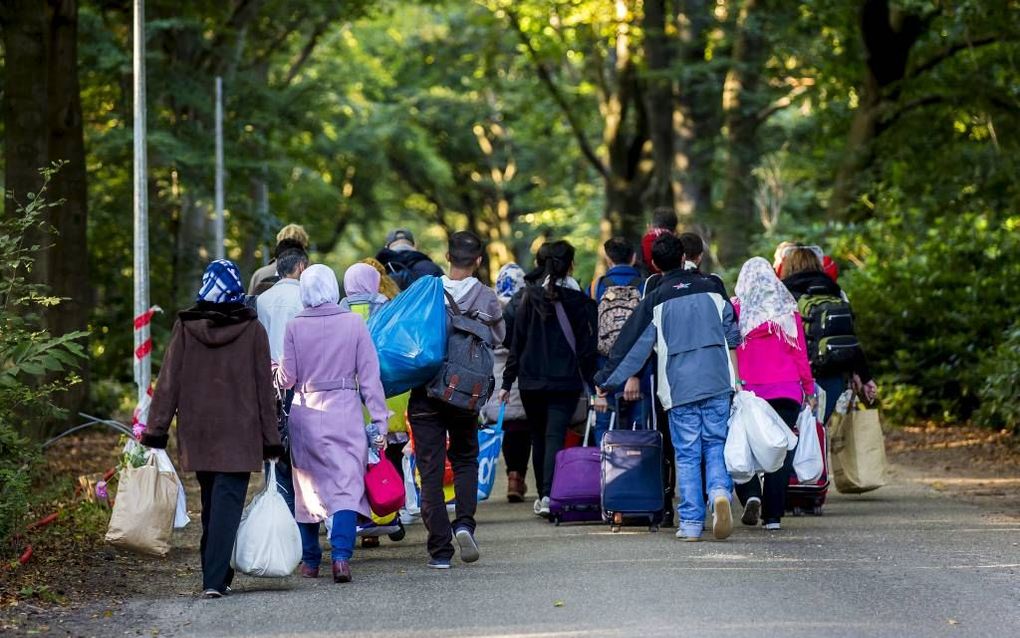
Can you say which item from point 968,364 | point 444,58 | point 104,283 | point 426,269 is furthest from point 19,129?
point 444,58

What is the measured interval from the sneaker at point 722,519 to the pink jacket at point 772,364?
1.11 m

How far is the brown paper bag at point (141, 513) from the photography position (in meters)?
9.38

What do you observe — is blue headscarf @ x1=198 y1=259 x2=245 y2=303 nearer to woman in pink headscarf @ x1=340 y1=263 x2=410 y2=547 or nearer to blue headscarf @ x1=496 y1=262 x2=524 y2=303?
woman in pink headscarf @ x1=340 y1=263 x2=410 y2=547

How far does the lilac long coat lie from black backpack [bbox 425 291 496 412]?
0.43 metres

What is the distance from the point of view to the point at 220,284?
28.7 feet

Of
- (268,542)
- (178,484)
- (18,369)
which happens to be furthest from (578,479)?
(18,369)

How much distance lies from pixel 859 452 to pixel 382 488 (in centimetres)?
439

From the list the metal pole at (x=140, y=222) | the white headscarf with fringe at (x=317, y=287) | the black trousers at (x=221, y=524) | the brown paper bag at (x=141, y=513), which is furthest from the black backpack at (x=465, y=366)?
the metal pole at (x=140, y=222)

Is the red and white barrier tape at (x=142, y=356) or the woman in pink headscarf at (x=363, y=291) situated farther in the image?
the red and white barrier tape at (x=142, y=356)

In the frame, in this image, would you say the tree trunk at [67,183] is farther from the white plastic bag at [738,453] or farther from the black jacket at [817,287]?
the white plastic bag at [738,453]

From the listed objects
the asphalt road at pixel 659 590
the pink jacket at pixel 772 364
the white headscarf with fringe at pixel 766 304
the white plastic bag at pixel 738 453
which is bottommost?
the asphalt road at pixel 659 590

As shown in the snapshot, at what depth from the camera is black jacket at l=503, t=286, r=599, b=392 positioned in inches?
471

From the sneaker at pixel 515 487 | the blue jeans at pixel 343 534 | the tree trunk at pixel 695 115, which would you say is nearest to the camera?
the blue jeans at pixel 343 534

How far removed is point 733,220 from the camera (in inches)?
1042
